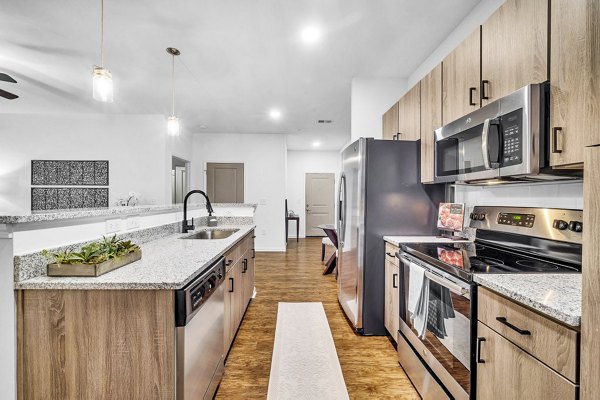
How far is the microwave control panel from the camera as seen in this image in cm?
139

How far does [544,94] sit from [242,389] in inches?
86.9

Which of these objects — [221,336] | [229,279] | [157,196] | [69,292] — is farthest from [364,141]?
[157,196]

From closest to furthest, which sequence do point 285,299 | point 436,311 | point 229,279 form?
point 436,311 < point 229,279 < point 285,299

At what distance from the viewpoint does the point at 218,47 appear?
296 centimetres

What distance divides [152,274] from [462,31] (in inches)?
112

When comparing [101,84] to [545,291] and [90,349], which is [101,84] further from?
[545,291]

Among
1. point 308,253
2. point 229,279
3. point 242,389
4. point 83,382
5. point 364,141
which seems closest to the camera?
point 83,382

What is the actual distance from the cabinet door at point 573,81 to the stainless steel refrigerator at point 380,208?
4.42 feet

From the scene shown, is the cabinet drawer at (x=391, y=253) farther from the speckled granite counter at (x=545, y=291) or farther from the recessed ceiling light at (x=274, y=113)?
the recessed ceiling light at (x=274, y=113)

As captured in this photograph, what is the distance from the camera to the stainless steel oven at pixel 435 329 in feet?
4.48

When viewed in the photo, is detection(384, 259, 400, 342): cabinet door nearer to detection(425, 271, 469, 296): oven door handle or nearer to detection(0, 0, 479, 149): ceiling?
detection(425, 271, 469, 296): oven door handle

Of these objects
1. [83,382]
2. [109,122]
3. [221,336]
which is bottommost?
[221,336]

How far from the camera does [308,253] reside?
6.50 metres

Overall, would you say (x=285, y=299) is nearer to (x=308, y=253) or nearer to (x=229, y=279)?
(x=229, y=279)
